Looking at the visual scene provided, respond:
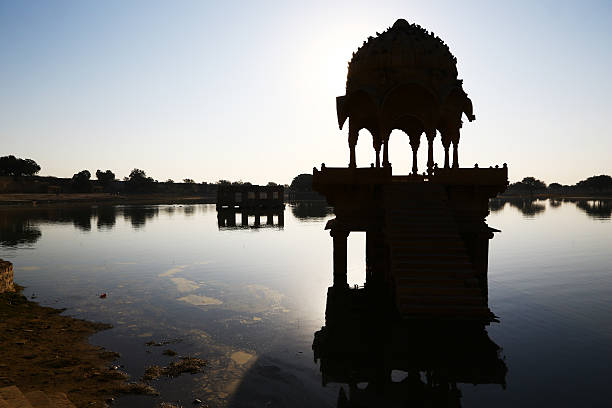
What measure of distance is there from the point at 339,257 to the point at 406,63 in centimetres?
1023

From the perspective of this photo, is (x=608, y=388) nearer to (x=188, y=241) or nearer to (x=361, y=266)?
(x=361, y=266)

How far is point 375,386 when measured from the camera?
32.1ft

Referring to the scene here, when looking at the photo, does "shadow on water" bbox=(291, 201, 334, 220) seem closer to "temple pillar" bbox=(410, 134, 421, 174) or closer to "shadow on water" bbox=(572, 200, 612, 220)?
"temple pillar" bbox=(410, 134, 421, 174)

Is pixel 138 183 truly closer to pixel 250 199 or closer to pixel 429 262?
pixel 250 199

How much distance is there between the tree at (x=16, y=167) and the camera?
13238cm

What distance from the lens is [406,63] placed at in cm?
1922

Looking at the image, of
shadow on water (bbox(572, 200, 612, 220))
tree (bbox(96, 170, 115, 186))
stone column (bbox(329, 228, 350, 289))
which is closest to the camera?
stone column (bbox(329, 228, 350, 289))

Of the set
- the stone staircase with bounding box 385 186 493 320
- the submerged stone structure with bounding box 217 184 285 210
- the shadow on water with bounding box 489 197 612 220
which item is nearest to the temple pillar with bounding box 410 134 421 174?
the stone staircase with bounding box 385 186 493 320

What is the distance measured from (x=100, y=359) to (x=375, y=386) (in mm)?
7932

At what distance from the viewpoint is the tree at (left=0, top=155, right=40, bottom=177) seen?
13238cm

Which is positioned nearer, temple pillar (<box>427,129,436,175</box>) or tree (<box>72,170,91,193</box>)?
temple pillar (<box>427,129,436,175</box>)

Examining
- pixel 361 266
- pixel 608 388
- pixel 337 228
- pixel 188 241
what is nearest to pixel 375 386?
pixel 608 388

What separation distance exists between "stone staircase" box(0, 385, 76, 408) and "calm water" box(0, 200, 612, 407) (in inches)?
50.3

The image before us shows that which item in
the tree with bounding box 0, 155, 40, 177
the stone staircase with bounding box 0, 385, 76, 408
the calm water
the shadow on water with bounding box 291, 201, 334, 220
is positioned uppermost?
the tree with bounding box 0, 155, 40, 177
